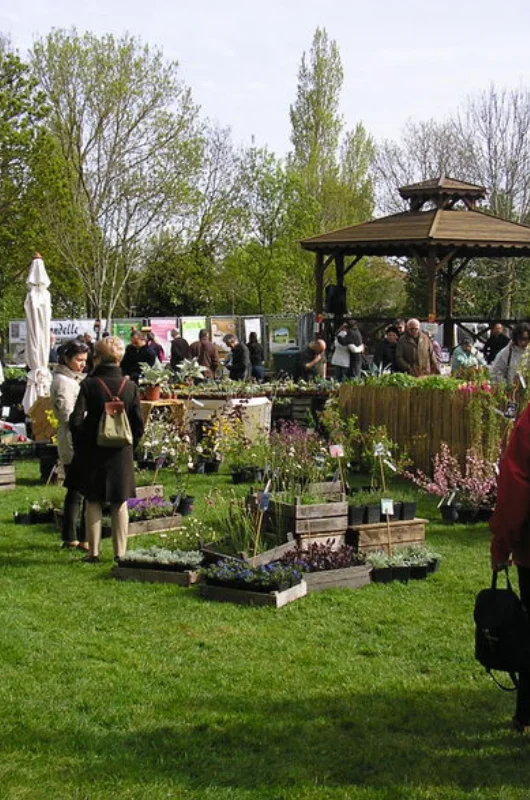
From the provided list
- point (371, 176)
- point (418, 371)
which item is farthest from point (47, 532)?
point (371, 176)

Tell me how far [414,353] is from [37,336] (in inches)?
229

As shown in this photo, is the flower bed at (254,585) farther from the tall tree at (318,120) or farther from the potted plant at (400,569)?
the tall tree at (318,120)

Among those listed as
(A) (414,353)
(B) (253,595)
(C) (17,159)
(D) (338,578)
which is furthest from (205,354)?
(C) (17,159)

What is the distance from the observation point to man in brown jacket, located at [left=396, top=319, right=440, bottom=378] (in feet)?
52.9

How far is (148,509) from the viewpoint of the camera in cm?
998

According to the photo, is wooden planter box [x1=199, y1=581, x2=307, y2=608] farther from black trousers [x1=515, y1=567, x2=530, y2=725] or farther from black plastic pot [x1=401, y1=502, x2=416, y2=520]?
black trousers [x1=515, y1=567, x2=530, y2=725]

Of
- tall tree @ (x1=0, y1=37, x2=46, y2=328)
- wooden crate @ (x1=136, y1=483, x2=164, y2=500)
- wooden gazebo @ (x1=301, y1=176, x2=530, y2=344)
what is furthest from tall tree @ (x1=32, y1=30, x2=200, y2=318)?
wooden crate @ (x1=136, y1=483, x2=164, y2=500)

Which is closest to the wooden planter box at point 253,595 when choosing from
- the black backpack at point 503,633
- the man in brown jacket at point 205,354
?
the black backpack at point 503,633

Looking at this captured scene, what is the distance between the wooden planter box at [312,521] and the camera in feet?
27.3

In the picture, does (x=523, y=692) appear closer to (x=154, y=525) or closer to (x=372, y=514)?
(x=372, y=514)

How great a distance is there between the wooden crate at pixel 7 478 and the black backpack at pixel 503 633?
8.73 meters

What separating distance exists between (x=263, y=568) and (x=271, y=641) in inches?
42.1

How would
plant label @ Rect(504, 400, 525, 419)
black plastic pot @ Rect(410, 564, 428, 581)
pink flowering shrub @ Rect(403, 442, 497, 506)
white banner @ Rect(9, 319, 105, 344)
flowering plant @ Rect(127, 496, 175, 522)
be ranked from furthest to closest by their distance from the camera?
white banner @ Rect(9, 319, 105, 344), pink flowering shrub @ Rect(403, 442, 497, 506), plant label @ Rect(504, 400, 525, 419), flowering plant @ Rect(127, 496, 175, 522), black plastic pot @ Rect(410, 564, 428, 581)

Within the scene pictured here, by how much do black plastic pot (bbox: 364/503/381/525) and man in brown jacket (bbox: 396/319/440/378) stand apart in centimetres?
741
